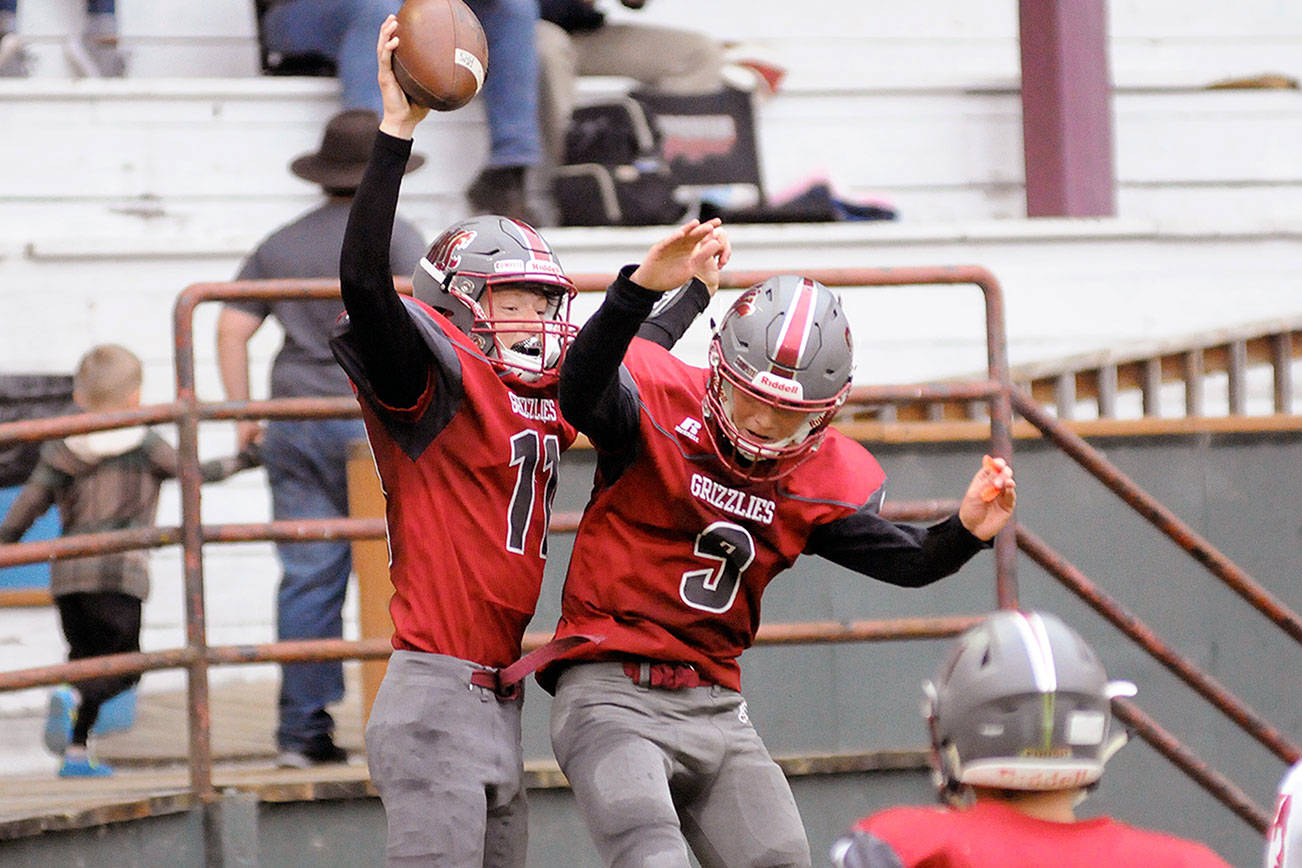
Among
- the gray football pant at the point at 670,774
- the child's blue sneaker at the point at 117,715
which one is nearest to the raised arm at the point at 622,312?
the gray football pant at the point at 670,774

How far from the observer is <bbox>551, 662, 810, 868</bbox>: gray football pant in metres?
3.16

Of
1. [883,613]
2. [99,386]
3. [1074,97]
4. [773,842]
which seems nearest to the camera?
[773,842]

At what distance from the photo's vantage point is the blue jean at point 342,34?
22.9 ft

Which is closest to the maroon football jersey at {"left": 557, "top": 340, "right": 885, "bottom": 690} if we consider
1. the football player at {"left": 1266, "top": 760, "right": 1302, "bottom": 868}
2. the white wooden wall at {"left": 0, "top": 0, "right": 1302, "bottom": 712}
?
the football player at {"left": 1266, "top": 760, "right": 1302, "bottom": 868}

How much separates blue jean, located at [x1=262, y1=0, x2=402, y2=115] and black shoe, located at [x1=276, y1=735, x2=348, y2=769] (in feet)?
10.1

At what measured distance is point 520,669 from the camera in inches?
134

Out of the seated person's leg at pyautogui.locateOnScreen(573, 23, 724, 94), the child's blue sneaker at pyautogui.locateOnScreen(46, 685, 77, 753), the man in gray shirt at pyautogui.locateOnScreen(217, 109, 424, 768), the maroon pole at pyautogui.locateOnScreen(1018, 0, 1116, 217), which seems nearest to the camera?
the man in gray shirt at pyautogui.locateOnScreen(217, 109, 424, 768)

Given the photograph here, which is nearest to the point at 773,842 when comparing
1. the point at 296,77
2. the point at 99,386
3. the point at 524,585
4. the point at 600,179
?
the point at 524,585

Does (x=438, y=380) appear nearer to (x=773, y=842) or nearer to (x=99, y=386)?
(x=773, y=842)

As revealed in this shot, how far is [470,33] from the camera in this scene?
3.42 metres

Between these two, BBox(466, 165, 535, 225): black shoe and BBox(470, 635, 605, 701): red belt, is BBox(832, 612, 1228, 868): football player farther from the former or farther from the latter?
BBox(466, 165, 535, 225): black shoe

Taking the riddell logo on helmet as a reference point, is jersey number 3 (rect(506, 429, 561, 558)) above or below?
below

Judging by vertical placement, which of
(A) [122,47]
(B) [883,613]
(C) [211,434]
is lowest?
(B) [883,613]

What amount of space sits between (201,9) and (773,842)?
616 cm
